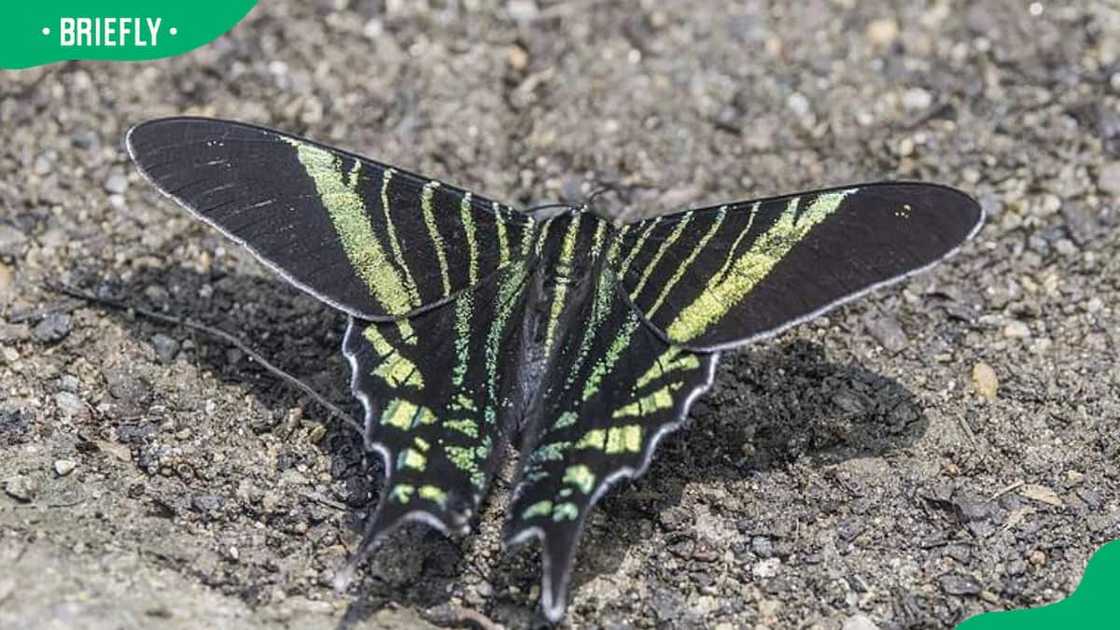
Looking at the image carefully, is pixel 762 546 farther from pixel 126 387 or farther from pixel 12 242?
pixel 12 242

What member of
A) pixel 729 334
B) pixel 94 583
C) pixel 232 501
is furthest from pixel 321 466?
pixel 729 334

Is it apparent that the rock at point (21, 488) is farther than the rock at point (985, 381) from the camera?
No

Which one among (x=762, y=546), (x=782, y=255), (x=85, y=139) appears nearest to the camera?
→ (x=782, y=255)

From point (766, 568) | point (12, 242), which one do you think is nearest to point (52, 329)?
point (12, 242)

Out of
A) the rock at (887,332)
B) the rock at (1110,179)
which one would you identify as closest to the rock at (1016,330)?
the rock at (887,332)

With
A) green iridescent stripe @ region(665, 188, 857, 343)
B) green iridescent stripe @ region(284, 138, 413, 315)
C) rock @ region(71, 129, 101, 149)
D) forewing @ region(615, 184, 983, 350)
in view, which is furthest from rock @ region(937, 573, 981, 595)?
rock @ region(71, 129, 101, 149)

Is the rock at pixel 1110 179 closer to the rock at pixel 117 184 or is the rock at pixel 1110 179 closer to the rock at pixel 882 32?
the rock at pixel 882 32

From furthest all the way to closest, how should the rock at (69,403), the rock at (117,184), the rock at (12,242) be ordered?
the rock at (117,184), the rock at (12,242), the rock at (69,403)
